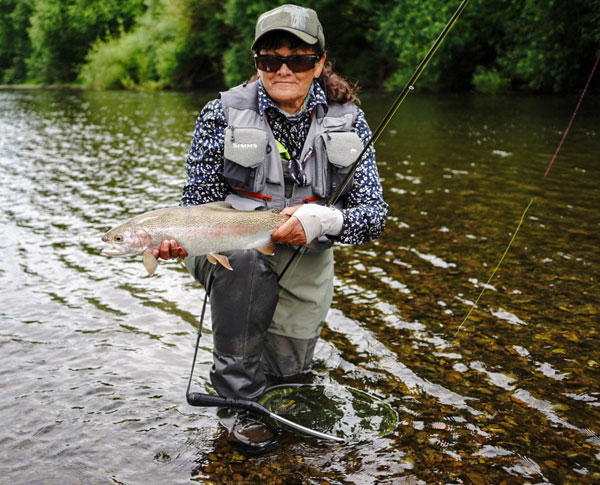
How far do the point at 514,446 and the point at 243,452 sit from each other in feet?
4.92

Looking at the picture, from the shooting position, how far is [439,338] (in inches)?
195

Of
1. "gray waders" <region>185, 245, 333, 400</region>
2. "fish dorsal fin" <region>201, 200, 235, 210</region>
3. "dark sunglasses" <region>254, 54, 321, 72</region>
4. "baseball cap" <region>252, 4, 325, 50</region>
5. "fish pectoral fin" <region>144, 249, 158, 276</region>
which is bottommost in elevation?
"gray waders" <region>185, 245, 333, 400</region>

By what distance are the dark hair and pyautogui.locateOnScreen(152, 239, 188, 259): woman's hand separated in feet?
4.07

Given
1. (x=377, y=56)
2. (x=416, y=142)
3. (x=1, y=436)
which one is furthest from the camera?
(x=377, y=56)

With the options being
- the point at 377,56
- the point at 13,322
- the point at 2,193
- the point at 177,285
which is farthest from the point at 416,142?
the point at 377,56

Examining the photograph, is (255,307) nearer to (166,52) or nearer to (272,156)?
(272,156)

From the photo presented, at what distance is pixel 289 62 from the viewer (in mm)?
3598

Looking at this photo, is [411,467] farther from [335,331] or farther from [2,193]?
[2,193]

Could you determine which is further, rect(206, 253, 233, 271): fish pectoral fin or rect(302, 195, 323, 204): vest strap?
rect(302, 195, 323, 204): vest strap

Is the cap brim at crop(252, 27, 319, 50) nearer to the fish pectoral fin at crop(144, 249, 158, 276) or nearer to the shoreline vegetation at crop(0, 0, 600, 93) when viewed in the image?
the fish pectoral fin at crop(144, 249, 158, 276)

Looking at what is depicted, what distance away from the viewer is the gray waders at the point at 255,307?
3482 millimetres

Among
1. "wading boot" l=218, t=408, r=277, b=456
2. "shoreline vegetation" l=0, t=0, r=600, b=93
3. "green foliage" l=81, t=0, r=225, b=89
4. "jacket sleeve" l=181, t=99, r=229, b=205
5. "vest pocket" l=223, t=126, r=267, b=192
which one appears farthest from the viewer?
"green foliage" l=81, t=0, r=225, b=89

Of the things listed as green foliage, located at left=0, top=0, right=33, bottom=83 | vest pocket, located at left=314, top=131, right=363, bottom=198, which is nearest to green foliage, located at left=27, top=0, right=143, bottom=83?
green foliage, located at left=0, top=0, right=33, bottom=83

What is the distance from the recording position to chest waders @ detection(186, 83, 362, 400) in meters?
3.51
